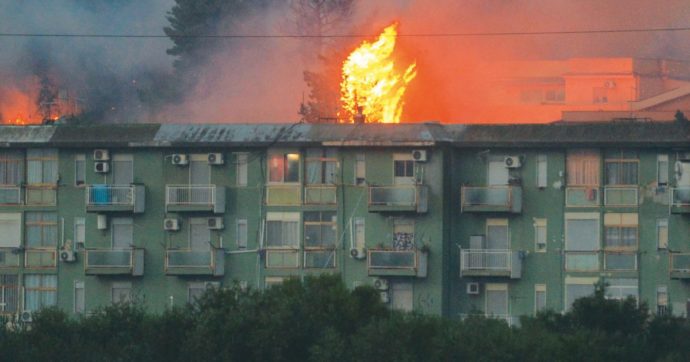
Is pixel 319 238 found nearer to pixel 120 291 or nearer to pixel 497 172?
pixel 497 172

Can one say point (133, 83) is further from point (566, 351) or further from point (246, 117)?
point (566, 351)

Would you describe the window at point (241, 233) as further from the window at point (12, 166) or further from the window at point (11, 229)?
the window at point (12, 166)

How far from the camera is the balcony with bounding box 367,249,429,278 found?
235 ft

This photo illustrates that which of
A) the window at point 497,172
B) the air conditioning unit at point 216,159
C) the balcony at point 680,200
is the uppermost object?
the air conditioning unit at point 216,159

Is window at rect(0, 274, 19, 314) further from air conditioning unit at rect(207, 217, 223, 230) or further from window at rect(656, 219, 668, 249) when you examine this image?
window at rect(656, 219, 668, 249)

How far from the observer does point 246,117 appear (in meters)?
105

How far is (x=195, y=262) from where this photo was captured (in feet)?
241

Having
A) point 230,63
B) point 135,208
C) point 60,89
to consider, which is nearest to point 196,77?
point 230,63

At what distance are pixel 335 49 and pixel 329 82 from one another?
4699 millimetres

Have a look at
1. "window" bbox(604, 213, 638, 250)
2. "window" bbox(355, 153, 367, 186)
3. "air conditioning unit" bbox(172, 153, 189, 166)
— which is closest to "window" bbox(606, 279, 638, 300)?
"window" bbox(604, 213, 638, 250)

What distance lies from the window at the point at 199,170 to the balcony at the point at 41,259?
532 centimetres

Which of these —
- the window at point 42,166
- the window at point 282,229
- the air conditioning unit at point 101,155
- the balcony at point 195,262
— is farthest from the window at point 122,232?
the window at point 282,229

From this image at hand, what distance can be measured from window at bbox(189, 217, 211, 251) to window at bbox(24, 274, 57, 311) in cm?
492

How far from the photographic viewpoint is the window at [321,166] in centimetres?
7362
